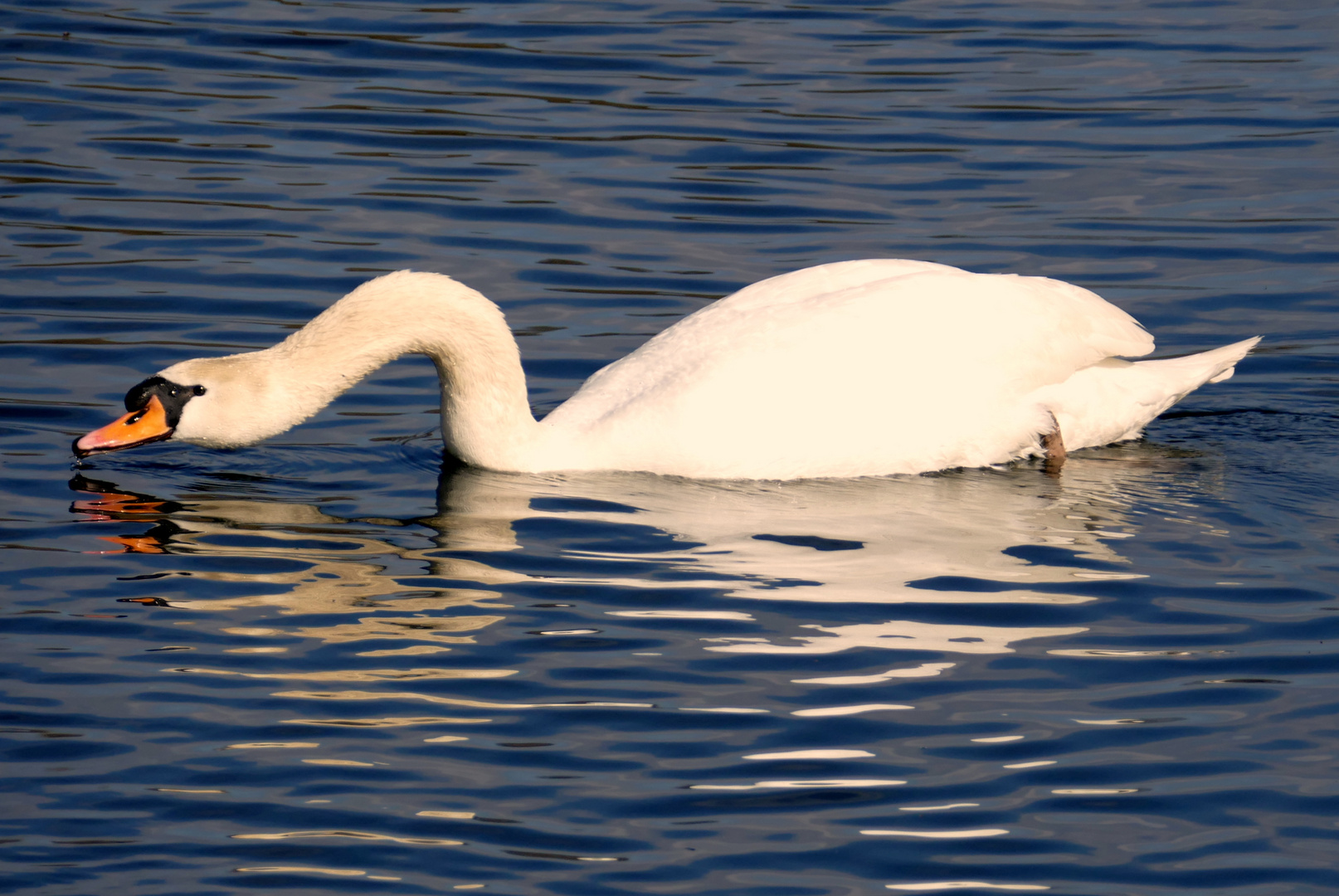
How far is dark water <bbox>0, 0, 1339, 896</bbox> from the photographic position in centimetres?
578

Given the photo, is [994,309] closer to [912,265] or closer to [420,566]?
[912,265]

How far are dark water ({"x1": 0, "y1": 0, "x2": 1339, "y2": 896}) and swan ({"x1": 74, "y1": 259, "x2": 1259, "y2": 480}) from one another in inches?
8.9

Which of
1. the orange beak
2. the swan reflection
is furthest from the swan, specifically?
the swan reflection

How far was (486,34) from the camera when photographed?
1766cm

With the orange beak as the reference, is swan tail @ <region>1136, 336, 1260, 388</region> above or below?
above

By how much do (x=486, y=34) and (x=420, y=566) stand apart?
10.5 metres

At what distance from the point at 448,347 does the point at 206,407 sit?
3.71ft

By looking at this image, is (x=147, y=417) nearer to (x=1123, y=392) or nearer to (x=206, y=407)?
(x=206, y=407)

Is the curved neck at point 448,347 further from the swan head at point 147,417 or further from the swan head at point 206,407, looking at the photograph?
the swan head at point 147,417

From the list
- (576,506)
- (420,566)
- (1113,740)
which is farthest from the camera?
(576,506)

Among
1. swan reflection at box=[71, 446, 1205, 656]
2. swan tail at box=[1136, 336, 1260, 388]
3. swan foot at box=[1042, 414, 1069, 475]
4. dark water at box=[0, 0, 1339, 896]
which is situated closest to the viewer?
dark water at box=[0, 0, 1339, 896]

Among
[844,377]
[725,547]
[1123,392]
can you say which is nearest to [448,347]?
[844,377]

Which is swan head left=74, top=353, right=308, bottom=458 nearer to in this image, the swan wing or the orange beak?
the orange beak

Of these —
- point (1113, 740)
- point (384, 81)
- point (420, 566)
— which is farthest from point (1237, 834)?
point (384, 81)
